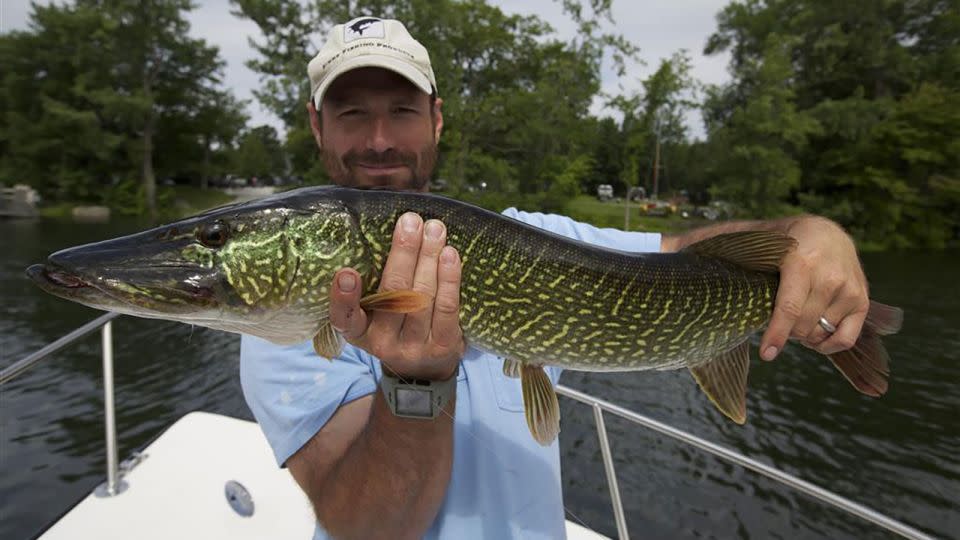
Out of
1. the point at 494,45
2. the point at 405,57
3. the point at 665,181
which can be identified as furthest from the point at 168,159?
the point at 405,57

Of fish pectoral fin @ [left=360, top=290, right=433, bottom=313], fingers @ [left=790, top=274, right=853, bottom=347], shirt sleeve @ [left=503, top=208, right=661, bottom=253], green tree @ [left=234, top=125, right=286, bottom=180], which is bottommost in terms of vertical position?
fingers @ [left=790, top=274, right=853, bottom=347]

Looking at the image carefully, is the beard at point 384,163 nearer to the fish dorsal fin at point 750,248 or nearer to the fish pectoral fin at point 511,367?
the fish pectoral fin at point 511,367

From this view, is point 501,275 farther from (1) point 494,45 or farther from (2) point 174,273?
(1) point 494,45

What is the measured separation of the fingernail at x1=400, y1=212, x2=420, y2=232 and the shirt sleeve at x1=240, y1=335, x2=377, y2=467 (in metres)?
0.56

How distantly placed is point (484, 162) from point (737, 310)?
21.0 metres

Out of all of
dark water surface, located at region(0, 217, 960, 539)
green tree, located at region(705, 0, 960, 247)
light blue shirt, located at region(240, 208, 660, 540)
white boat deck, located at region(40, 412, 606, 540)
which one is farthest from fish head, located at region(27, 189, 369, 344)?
green tree, located at region(705, 0, 960, 247)

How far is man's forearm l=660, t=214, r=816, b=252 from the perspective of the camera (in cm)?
200

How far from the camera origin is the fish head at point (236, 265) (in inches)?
52.2

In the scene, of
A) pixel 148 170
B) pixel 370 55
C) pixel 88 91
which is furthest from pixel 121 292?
pixel 88 91

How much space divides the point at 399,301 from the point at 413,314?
6cm

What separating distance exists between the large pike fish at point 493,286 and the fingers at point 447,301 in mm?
70

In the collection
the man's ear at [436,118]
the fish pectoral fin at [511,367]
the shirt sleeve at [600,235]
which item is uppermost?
the man's ear at [436,118]

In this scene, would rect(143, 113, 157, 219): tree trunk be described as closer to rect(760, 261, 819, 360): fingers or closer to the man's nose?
the man's nose

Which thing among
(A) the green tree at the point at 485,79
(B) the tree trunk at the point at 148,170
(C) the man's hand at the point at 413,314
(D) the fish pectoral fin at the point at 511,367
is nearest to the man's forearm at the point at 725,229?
(D) the fish pectoral fin at the point at 511,367
